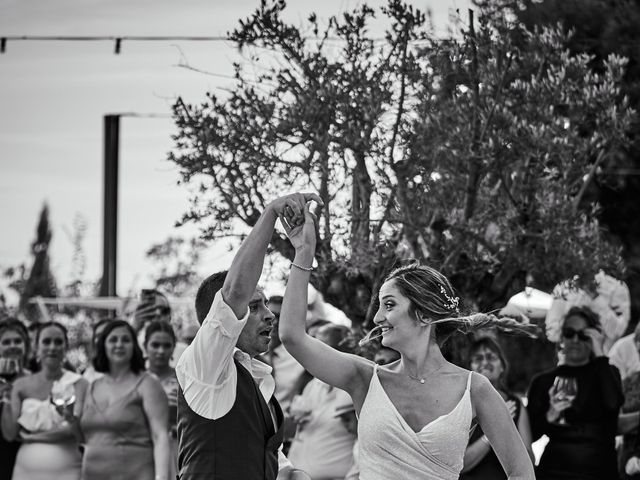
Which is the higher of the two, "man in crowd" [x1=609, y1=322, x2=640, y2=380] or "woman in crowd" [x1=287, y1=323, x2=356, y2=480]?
"man in crowd" [x1=609, y1=322, x2=640, y2=380]

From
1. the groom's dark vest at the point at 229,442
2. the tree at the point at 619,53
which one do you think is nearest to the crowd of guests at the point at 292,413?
the groom's dark vest at the point at 229,442

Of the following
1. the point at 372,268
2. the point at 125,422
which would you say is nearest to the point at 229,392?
the point at 372,268

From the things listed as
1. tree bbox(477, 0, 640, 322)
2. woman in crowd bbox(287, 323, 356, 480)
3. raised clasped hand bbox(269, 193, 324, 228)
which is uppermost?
tree bbox(477, 0, 640, 322)

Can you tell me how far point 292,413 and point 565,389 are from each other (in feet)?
6.49

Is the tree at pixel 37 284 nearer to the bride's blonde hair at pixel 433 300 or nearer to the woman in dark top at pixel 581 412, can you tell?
the woman in dark top at pixel 581 412

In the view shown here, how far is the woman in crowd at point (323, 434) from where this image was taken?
7.33 m

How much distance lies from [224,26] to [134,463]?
2706 mm

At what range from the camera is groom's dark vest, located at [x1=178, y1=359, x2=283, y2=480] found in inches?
144

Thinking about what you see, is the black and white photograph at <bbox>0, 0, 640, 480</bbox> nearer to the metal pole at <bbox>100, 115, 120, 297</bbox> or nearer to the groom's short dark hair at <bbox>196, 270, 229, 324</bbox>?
the groom's short dark hair at <bbox>196, 270, 229, 324</bbox>

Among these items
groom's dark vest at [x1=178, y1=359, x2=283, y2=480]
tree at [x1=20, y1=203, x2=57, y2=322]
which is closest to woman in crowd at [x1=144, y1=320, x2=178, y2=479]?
groom's dark vest at [x1=178, y1=359, x2=283, y2=480]

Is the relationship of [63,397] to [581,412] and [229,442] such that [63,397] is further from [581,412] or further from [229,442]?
[229,442]

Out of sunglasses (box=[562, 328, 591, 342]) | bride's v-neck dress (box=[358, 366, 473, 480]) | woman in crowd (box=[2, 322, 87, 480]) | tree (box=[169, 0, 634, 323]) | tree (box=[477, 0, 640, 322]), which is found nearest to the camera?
bride's v-neck dress (box=[358, 366, 473, 480])

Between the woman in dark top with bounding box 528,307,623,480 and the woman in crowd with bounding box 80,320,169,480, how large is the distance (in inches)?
92.4

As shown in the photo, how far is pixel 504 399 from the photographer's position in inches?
252
